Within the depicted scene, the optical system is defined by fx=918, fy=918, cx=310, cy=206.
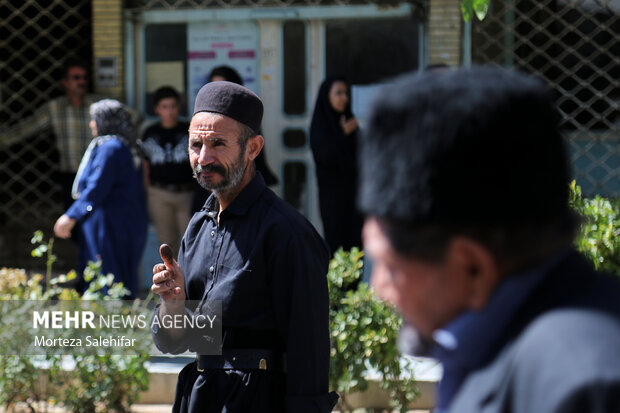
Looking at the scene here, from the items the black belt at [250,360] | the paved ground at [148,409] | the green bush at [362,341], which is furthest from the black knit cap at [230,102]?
the paved ground at [148,409]

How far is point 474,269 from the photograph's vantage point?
1.09 m

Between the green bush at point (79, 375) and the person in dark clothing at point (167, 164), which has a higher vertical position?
the person in dark clothing at point (167, 164)

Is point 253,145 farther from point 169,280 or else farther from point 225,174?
point 169,280

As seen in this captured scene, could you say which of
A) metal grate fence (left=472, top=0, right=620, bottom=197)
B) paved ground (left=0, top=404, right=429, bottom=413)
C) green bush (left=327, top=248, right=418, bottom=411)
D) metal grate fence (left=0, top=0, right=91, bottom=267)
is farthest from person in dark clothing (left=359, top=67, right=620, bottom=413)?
metal grate fence (left=0, top=0, right=91, bottom=267)

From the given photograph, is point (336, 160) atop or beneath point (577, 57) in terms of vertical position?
beneath

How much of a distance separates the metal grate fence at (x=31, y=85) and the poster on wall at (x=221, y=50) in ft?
3.54

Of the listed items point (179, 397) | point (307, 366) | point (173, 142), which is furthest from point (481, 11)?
point (173, 142)

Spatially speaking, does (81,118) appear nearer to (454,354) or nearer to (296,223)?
(296,223)

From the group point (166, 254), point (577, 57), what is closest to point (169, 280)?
point (166, 254)

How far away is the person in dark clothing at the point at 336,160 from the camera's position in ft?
22.9

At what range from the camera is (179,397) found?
9.32 ft

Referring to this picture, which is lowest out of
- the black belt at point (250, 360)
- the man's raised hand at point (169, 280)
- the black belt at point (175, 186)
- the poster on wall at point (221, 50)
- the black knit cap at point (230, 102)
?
the black belt at point (175, 186)

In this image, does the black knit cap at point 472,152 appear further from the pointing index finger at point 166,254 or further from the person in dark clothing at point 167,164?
the person in dark clothing at point 167,164

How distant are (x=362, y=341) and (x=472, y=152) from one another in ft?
12.1
